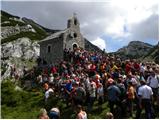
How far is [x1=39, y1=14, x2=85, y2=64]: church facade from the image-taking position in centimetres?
5383

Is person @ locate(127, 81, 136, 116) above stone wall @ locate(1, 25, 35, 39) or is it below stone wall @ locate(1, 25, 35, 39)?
below

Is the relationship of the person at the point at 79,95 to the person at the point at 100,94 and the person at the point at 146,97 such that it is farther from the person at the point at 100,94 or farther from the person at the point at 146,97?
the person at the point at 146,97

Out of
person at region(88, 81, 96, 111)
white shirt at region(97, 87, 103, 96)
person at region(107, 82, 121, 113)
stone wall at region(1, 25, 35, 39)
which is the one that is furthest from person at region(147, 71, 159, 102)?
stone wall at region(1, 25, 35, 39)

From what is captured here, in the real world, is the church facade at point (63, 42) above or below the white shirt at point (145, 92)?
above

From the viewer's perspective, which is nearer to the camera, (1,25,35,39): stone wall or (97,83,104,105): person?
(97,83,104,105): person

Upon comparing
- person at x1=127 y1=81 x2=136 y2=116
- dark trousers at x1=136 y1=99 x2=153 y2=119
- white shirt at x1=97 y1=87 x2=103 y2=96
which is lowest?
dark trousers at x1=136 y1=99 x2=153 y2=119

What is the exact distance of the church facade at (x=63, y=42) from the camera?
53.8 m

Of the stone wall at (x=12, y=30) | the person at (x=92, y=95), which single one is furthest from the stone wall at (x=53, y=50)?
the stone wall at (x=12, y=30)

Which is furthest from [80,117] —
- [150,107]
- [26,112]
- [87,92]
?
[26,112]

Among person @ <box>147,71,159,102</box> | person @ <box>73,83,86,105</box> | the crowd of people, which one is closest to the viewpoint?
the crowd of people

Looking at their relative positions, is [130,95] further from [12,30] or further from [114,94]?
[12,30]

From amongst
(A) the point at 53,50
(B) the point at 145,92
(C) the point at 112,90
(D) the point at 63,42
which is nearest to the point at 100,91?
(C) the point at 112,90

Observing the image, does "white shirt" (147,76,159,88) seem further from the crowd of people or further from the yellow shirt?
the yellow shirt

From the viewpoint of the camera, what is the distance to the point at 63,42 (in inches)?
Answer: 2115
